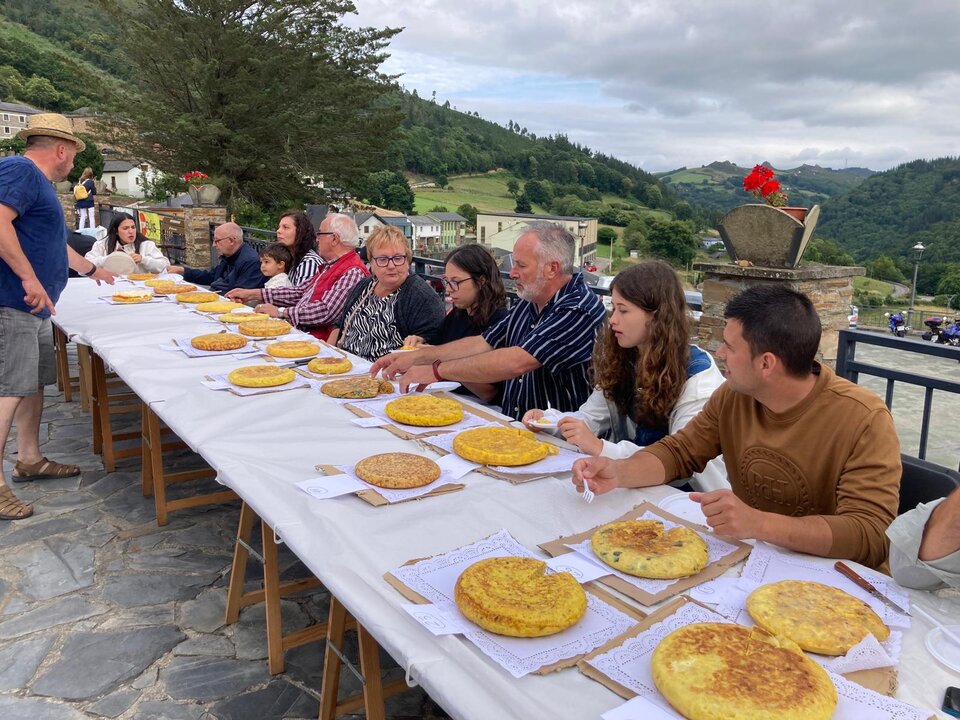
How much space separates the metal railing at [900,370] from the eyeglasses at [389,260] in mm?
2430

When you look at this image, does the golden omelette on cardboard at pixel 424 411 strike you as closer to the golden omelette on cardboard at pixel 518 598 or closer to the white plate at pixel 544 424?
the white plate at pixel 544 424

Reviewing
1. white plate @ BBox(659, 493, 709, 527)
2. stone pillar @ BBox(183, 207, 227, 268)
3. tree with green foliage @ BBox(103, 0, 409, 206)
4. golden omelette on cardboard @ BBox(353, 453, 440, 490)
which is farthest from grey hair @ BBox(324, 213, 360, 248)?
tree with green foliage @ BBox(103, 0, 409, 206)

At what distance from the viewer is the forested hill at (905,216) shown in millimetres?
26766

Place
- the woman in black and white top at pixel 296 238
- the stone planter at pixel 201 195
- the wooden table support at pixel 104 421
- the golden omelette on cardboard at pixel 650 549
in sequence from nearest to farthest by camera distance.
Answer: the golden omelette on cardboard at pixel 650 549 → the wooden table support at pixel 104 421 → the woman in black and white top at pixel 296 238 → the stone planter at pixel 201 195

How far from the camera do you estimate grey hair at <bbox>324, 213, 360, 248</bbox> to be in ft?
17.0

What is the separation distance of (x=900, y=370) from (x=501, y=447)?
187 centimetres

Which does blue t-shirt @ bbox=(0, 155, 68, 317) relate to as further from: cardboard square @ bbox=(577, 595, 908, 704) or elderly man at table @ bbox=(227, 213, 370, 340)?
cardboard square @ bbox=(577, 595, 908, 704)

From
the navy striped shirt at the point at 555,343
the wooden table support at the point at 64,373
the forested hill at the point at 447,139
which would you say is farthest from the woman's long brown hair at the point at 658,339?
the forested hill at the point at 447,139

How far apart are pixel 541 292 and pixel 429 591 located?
79.7 inches

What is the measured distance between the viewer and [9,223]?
338cm

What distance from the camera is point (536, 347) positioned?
290 centimetres

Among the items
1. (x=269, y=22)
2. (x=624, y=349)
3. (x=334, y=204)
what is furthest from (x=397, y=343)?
(x=334, y=204)

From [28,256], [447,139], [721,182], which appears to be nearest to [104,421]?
[28,256]

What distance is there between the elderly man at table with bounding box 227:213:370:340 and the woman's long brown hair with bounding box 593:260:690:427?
9.77 feet
